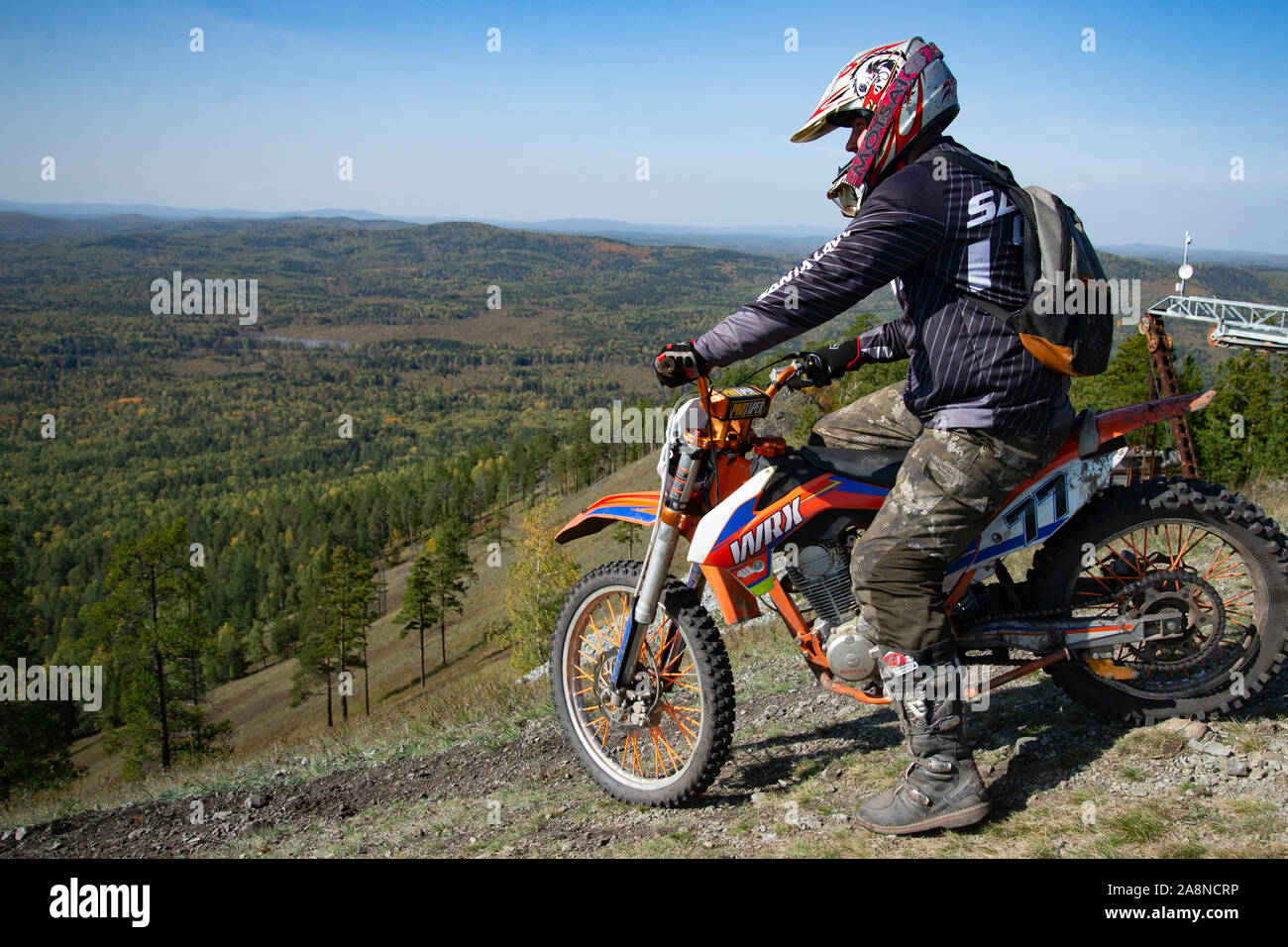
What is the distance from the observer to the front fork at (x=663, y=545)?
4.48m

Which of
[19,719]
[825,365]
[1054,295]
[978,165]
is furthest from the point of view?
[19,719]

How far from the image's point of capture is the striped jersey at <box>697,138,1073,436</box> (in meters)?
3.60

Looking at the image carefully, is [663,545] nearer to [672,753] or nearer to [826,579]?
[826,579]

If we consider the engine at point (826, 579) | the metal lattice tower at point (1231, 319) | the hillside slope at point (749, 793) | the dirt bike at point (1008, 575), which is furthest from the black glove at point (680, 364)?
the metal lattice tower at point (1231, 319)

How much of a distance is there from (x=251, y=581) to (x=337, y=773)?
117654 millimetres

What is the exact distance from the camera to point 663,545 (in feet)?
15.0

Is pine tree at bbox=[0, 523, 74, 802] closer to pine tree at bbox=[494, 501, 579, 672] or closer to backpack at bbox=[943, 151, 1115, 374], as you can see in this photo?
pine tree at bbox=[494, 501, 579, 672]

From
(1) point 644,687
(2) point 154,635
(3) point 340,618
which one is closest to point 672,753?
(1) point 644,687

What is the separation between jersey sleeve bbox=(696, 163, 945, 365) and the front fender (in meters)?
1.49

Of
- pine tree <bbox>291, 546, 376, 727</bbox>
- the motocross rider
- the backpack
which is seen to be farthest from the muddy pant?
pine tree <bbox>291, 546, 376, 727</bbox>

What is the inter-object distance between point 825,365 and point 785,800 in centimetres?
276

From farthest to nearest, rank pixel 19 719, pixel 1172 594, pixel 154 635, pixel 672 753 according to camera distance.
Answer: pixel 154 635, pixel 19 719, pixel 672 753, pixel 1172 594
